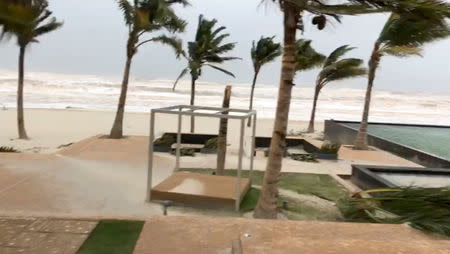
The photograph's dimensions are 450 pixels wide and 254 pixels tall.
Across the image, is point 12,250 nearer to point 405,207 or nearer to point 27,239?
point 27,239

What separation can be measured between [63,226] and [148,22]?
38.4ft

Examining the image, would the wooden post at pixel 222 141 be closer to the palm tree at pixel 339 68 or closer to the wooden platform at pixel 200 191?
the wooden platform at pixel 200 191

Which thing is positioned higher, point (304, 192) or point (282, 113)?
point (282, 113)

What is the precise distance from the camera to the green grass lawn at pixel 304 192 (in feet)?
29.1

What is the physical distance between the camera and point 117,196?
9.38 m

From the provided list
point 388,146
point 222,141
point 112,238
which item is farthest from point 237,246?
point 388,146

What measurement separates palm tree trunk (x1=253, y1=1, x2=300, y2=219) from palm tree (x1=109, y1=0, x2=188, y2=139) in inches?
373

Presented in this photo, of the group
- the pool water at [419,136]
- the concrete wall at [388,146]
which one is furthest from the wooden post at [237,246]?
the pool water at [419,136]

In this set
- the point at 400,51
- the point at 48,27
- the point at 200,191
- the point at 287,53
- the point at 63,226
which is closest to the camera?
the point at 63,226

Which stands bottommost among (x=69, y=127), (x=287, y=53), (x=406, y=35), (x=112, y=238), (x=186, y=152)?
(x=69, y=127)

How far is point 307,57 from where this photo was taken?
24.2m

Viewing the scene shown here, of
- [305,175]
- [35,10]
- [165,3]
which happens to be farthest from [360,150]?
[35,10]

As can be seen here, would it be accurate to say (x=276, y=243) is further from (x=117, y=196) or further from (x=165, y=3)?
(x=165, y=3)

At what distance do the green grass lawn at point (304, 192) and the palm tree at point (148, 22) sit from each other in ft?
20.8
